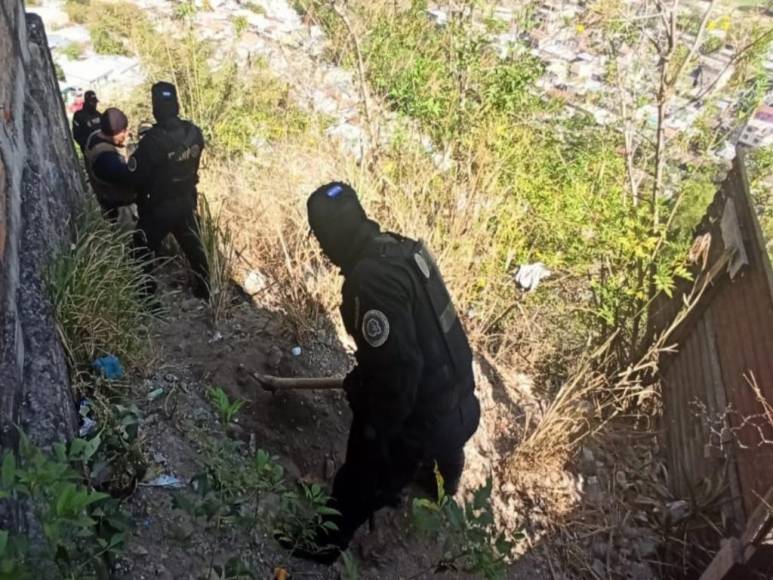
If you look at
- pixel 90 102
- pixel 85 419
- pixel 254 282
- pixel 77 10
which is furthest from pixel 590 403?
pixel 77 10

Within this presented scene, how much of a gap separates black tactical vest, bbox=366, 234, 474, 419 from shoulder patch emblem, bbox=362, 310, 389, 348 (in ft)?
0.54

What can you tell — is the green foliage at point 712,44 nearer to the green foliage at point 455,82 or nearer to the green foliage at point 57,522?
the green foliage at point 455,82

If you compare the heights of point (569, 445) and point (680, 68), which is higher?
Result: point (680, 68)

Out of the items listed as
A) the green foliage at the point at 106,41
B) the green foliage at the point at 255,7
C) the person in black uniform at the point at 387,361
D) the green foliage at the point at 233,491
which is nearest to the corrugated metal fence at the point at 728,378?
the person in black uniform at the point at 387,361

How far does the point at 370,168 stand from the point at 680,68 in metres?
2.03

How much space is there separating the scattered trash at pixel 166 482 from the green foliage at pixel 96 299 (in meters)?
0.45

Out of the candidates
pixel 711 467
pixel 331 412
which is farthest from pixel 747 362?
pixel 331 412

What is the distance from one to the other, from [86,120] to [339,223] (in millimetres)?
2231

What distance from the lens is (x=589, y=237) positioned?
381 cm

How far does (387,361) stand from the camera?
1.95 metres

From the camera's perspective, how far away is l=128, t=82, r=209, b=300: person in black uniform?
3.13 metres

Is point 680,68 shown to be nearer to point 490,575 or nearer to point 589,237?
point 589,237

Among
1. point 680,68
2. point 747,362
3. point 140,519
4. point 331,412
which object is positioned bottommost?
point 331,412

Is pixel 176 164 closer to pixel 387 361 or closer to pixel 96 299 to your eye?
pixel 96 299
